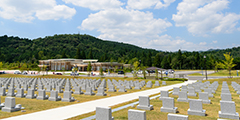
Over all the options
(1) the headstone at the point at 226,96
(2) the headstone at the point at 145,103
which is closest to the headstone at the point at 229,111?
(1) the headstone at the point at 226,96

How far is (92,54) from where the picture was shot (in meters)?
130

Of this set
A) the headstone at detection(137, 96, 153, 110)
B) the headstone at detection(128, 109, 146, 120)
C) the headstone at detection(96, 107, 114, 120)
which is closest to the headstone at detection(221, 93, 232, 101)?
the headstone at detection(137, 96, 153, 110)

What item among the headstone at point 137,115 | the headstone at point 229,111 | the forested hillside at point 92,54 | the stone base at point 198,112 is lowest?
the stone base at point 198,112

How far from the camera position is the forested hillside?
97.0 metres

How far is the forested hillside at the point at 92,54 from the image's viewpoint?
3819 inches

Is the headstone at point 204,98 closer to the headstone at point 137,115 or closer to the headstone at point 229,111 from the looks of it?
the headstone at point 229,111

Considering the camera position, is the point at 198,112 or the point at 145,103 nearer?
the point at 198,112

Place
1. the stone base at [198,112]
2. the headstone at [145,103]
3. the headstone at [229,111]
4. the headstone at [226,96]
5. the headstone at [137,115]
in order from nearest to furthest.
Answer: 1. the headstone at [137,115]
2. the headstone at [229,111]
3. the stone base at [198,112]
4. the headstone at [145,103]
5. the headstone at [226,96]

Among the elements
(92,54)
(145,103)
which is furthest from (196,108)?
(92,54)

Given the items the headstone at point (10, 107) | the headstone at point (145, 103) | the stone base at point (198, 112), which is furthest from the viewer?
the headstone at point (145, 103)

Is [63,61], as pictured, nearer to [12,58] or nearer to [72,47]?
[12,58]

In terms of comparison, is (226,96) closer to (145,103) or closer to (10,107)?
(145,103)

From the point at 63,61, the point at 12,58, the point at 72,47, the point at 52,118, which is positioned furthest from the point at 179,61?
the point at 12,58

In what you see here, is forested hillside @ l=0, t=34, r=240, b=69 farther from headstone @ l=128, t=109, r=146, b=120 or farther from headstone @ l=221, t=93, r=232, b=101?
headstone @ l=128, t=109, r=146, b=120
